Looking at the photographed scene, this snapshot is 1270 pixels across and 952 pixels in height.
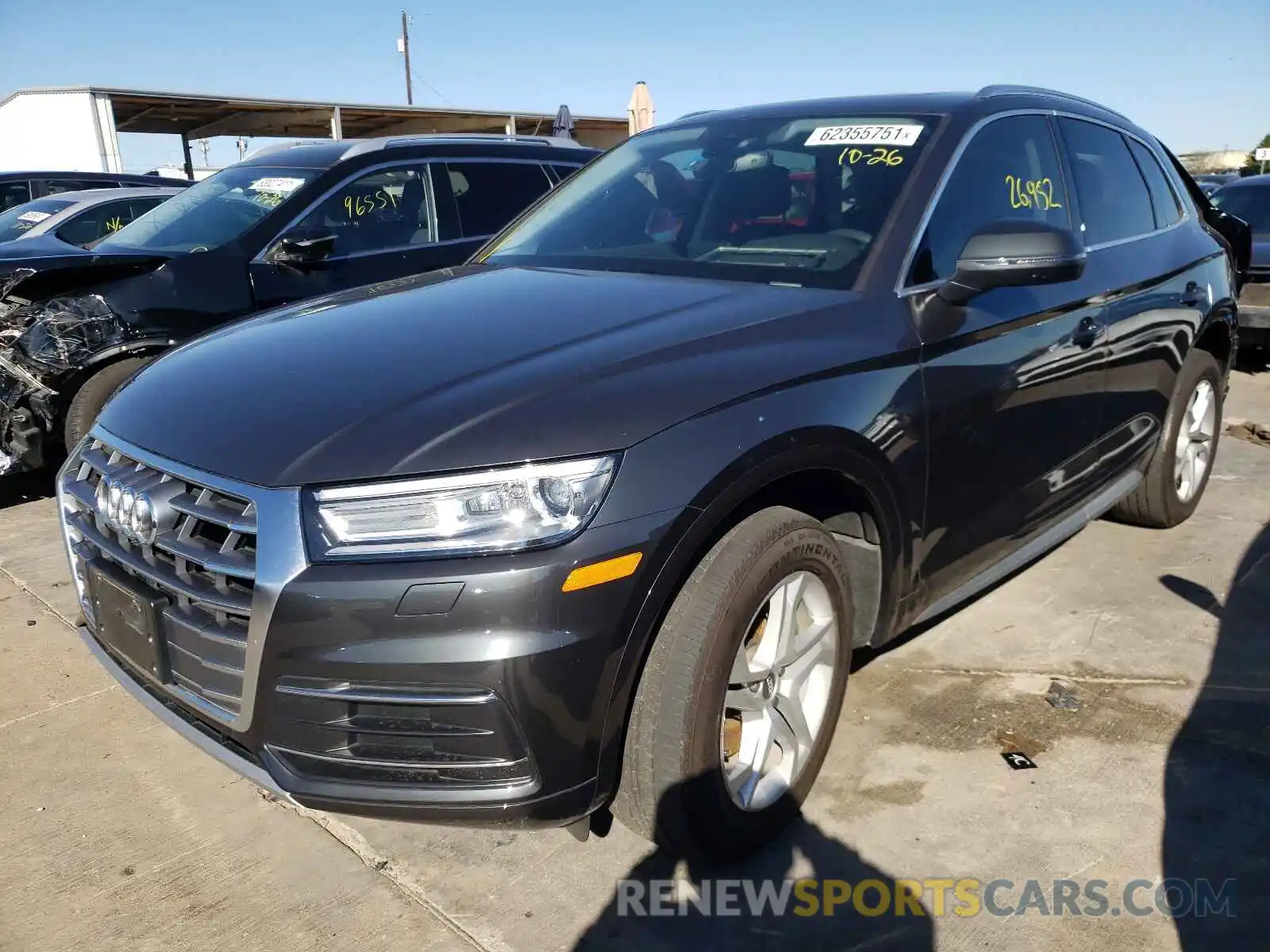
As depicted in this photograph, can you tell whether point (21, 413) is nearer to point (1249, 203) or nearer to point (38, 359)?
point (38, 359)

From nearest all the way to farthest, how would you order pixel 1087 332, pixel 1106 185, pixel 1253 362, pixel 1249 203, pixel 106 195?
pixel 1087 332
pixel 1106 185
pixel 106 195
pixel 1253 362
pixel 1249 203

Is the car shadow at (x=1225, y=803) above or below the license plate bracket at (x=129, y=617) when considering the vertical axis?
below

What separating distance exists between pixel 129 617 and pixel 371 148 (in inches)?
159

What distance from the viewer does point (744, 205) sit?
10.2 feet

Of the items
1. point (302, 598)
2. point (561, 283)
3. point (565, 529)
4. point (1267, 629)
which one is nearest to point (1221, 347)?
point (1267, 629)

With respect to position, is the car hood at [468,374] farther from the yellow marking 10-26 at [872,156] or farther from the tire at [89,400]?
the tire at [89,400]

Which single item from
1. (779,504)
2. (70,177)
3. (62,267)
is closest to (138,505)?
(779,504)

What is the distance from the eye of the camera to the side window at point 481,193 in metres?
5.82

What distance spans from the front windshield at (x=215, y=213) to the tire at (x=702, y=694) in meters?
4.21

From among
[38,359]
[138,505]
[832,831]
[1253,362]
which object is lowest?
[1253,362]

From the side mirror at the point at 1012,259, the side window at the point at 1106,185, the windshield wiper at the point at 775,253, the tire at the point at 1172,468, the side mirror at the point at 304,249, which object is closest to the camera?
the side mirror at the point at 1012,259

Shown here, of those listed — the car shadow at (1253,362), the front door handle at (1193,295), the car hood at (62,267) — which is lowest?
the car shadow at (1253,362)

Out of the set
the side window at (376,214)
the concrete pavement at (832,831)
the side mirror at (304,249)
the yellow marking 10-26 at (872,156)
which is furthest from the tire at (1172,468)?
the side mirror at (304,249)

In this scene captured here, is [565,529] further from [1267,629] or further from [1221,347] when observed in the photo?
[1221,347]
